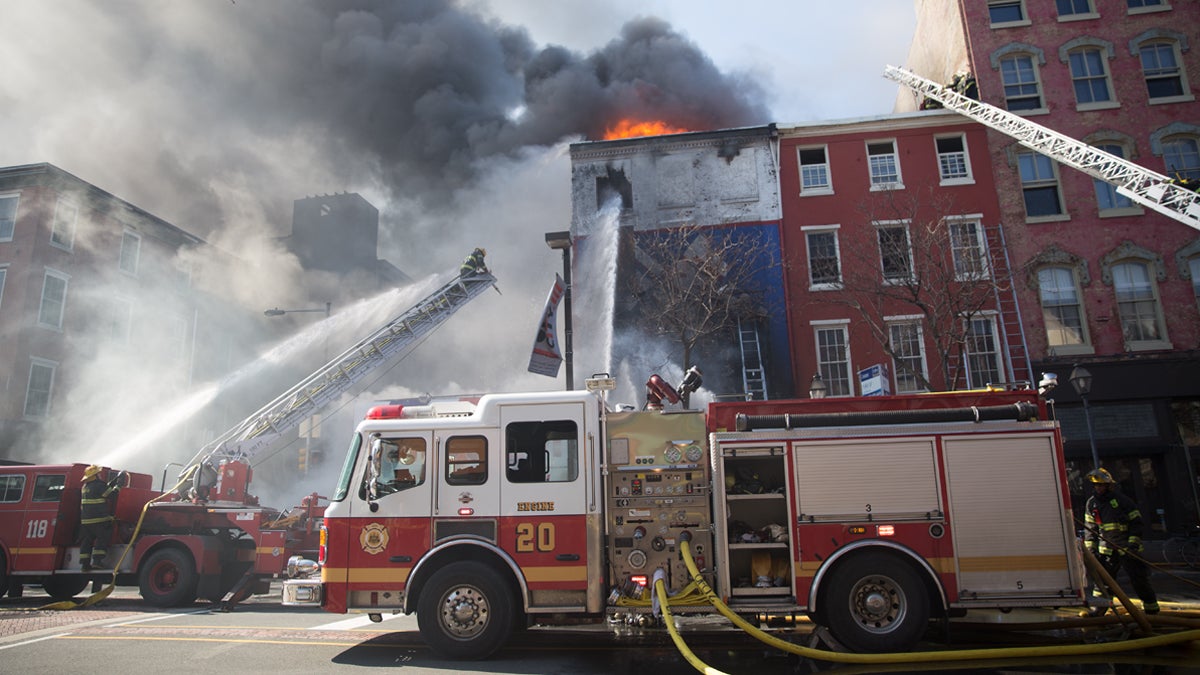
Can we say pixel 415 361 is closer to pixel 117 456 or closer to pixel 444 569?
pixel 117 456

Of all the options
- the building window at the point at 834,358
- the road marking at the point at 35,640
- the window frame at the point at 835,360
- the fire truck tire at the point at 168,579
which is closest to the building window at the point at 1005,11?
the window frame at the point at 835,360

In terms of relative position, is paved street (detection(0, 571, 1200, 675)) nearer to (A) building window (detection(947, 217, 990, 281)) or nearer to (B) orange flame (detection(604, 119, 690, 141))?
(A) building window (detection(947, 217, 990, 281))

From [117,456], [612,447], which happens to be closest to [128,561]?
[612,447]

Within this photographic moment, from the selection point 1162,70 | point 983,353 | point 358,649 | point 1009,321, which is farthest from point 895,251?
point 358,649

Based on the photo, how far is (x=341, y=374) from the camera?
15898 mm

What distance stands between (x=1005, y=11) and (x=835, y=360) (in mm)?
11491

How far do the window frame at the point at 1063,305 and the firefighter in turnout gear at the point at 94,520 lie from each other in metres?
20.5

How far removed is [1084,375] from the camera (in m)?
13.7

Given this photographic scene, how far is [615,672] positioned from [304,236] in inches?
1632

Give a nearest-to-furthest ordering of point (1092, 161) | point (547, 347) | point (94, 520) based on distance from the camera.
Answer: point (94, 520) < point (547, 347) < point (1092, 161)

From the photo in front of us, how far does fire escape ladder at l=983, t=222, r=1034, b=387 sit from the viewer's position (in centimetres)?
1797

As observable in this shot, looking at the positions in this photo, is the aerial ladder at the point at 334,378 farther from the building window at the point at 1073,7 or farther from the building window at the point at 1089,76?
the building window at the point at 1073,7

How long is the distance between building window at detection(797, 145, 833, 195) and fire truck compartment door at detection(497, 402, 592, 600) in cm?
1489

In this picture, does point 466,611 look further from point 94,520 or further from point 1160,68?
point 1160,68
